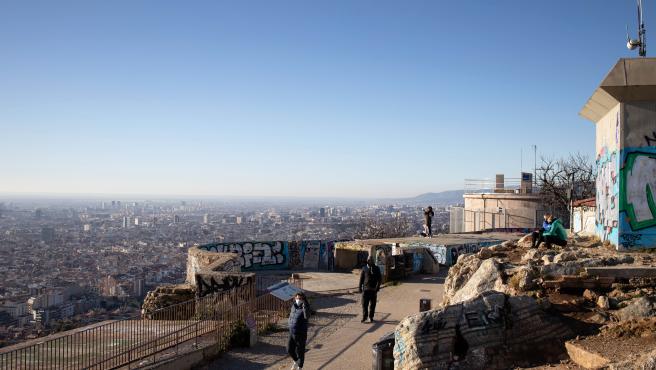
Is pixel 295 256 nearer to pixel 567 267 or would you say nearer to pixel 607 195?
pixel 607 195

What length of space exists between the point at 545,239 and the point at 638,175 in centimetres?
292

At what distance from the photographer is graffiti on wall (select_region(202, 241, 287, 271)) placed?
2672 centimetres

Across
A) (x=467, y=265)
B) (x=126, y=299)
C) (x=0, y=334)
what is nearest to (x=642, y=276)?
(x=467, y=265)

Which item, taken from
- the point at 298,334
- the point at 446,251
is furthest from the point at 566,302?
the point at 446,251

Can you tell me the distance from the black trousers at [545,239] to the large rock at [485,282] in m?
3.15

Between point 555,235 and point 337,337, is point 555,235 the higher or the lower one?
the higher one

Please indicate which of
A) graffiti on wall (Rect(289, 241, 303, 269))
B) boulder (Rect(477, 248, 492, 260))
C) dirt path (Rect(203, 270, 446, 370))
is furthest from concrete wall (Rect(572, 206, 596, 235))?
graffiti on wall (Rect(289, 241, 303, 269))

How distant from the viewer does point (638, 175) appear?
1218 centimetres

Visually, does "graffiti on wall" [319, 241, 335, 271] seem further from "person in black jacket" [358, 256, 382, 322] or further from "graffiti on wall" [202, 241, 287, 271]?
"person in black jacket" [358, 256, 382, 322]

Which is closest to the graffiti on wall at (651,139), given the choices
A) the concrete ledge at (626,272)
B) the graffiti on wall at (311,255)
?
the concrete ledge at (626,272)

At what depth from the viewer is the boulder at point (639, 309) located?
8445mm

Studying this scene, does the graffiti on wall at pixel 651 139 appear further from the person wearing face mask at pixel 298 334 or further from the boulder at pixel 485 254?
the person wearing face mask at pixel 298 334

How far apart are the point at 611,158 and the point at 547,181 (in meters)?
37.5

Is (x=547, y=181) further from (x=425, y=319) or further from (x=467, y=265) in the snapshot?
(x=425, y=319)
